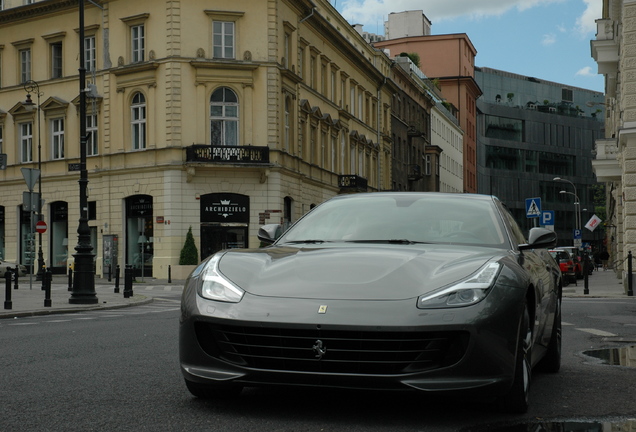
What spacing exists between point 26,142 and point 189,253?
42.1 feet

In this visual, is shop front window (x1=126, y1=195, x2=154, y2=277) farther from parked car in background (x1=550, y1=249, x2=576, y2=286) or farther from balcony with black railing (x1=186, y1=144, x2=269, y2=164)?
parked car in background (x1=550, y1=249, x2=576, y2=286)

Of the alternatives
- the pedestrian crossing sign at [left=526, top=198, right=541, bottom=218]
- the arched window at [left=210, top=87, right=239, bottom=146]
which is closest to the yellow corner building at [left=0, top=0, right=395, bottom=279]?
the arched window at [left=210, top=87, right=239, bottom=146]

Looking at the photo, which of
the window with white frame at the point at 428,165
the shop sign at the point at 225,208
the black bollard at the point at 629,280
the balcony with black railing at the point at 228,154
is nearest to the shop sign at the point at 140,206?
the shop sign at the point at 225,208

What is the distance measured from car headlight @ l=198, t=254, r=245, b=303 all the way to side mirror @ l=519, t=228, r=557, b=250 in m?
2.06

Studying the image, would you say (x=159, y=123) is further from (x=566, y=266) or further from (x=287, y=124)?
(x=566, y=266)

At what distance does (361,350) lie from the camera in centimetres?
500

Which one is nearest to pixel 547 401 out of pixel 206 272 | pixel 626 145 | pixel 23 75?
pixel 206 272

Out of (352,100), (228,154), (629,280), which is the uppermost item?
(352,100)

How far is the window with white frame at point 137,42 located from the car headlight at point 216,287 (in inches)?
1510

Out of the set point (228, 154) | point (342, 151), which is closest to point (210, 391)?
point (228, 154)

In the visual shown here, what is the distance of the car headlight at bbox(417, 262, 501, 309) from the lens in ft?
16.4

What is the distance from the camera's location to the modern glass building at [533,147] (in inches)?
4528

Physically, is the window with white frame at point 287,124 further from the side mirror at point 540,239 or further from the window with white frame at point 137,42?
the side mirror at point 540,239

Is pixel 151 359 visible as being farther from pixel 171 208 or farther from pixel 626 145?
pixel 171 208
